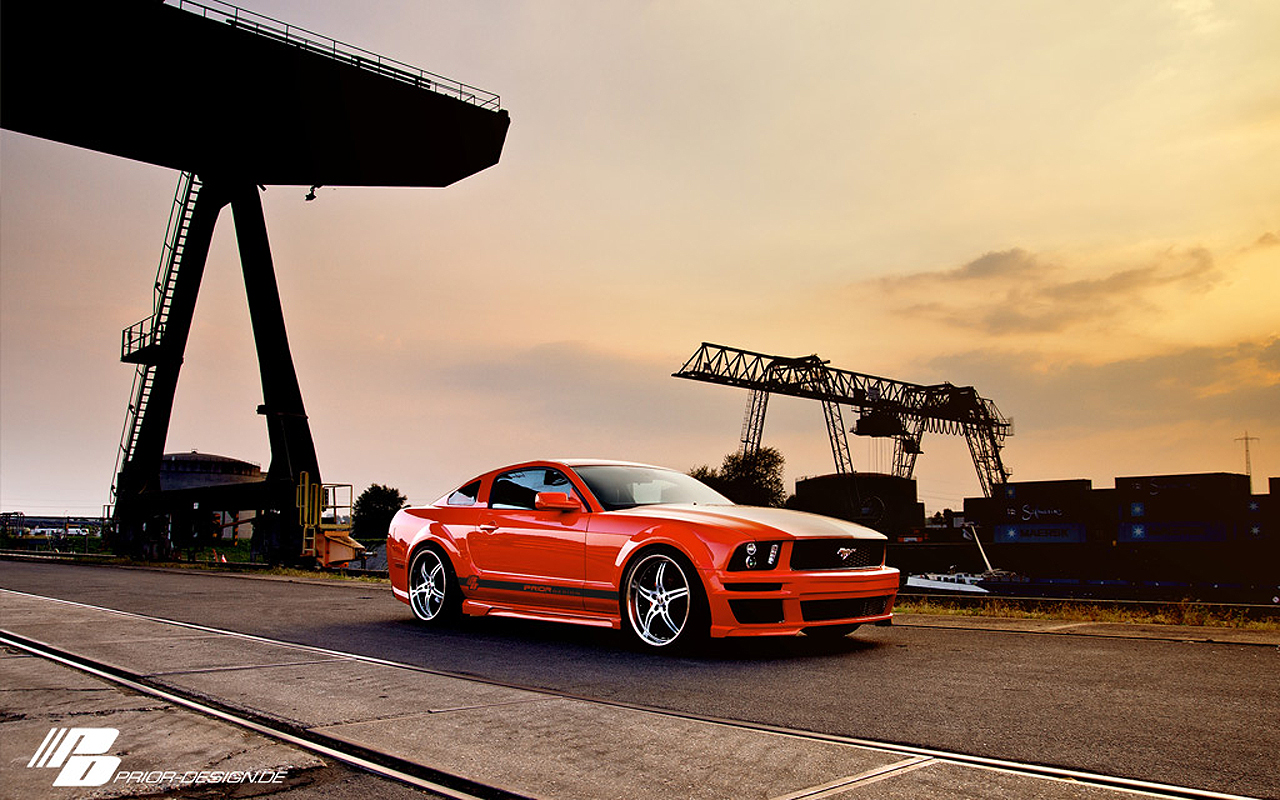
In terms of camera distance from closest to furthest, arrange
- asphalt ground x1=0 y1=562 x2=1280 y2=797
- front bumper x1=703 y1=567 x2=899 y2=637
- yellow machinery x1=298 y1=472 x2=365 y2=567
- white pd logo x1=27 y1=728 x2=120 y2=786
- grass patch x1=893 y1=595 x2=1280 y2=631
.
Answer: white pd logo x1=27 y1=728 x2=120 y2=786 → asphalt ground x1=0 y1=562 x2=1280 y2=797 → front bumper x1=703 y1=567 x2=899 y2=637 → grass patch x1=893 y1=595 x2=1280 y2=631 → yellow machinery x1=298 y1=472 x2=365 y2=567

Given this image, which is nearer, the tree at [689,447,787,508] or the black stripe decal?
the black stripe decal

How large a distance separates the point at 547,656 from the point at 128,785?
12.2 feet

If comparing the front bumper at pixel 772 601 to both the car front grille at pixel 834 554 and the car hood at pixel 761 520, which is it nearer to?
the car front grille at pixel 834 554

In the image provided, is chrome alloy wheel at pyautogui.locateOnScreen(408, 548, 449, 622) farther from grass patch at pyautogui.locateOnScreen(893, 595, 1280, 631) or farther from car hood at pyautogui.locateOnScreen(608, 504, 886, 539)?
grass patch at pyautogui.locateOnScreen(893, 595, 1280, 631)

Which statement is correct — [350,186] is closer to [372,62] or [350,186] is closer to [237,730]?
[372,62]

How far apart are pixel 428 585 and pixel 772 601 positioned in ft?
12.5

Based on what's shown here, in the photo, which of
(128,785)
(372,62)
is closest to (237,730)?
(128,785)

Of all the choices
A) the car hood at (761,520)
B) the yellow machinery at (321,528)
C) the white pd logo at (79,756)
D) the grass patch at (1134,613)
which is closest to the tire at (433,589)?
the car hood at (761,520)

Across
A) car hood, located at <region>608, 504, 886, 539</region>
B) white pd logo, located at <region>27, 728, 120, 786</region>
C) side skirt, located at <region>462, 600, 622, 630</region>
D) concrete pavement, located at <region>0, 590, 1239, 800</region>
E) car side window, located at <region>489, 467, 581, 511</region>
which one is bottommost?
white pd logo, located at <region>27, 728, 120, 786</region>

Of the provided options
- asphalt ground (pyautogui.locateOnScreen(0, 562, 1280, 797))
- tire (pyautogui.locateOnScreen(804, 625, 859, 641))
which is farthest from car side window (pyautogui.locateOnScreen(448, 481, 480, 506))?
tire (pyautogui.locateOnScreen(804, 625, 859, 641))

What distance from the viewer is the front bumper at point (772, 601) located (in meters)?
6.68

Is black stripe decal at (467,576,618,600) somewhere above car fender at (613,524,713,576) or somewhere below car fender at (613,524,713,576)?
below

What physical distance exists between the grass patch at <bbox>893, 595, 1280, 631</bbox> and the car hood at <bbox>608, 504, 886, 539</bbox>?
11.0ft

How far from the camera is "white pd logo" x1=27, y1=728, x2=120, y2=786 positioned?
3609 millimetres
